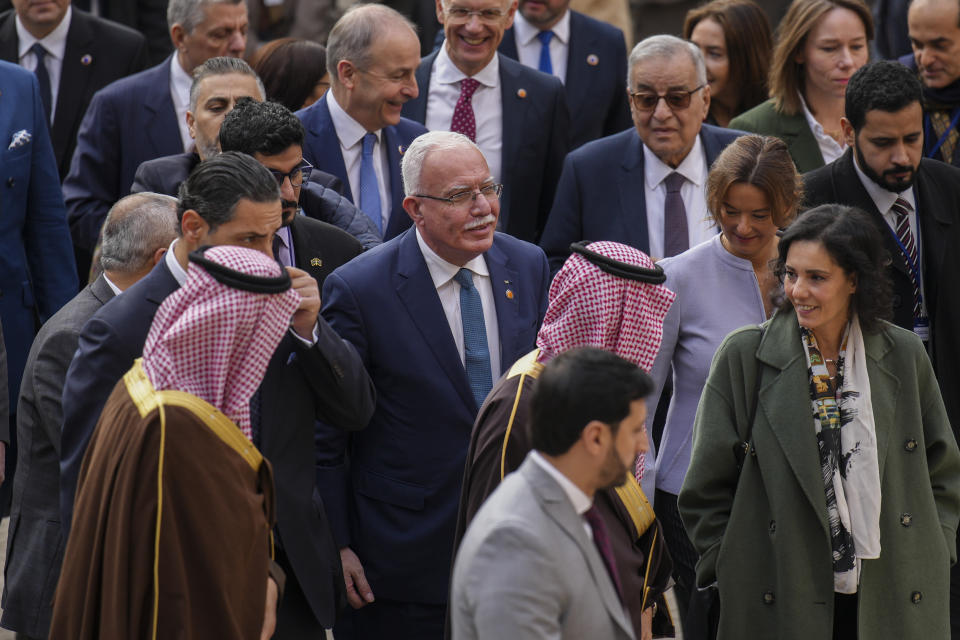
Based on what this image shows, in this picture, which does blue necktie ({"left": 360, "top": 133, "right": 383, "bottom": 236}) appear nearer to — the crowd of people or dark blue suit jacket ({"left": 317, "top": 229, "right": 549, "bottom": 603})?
the crowd of people

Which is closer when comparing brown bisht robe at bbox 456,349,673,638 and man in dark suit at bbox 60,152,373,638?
brown bisht robe at bbox 456,349,673,638

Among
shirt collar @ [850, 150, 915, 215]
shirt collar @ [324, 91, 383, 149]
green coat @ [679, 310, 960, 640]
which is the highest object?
shirt collar @ [324, 91, 383, 149]

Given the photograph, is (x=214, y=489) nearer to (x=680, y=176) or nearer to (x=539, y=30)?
(x=680, y=176)

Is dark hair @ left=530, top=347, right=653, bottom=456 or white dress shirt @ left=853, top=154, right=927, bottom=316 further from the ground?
white dress shirt @ left=853, top=154, right=927, bottom=316

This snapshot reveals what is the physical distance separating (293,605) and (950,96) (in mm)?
3732

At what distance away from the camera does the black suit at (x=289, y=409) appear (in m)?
3.87

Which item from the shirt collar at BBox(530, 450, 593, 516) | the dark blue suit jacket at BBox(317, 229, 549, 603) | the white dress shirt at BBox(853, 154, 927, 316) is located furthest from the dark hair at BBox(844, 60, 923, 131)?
the shirt collar at BBox(530, 450, 593, 516)

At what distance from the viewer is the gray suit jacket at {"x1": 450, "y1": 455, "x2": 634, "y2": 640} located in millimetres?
2877

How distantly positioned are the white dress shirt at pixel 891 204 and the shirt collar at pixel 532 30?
212 centimetres

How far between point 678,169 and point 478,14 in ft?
3.86

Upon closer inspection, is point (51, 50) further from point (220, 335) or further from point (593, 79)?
point (220, 335)

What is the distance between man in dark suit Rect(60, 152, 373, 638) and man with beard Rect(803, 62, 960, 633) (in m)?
2.20

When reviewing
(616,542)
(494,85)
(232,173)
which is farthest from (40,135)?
(616,542)

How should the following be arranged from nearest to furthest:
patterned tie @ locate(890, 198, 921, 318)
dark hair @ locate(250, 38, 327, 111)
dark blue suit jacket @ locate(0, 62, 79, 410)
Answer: patterned tie @ locate(890, 198, 921, 318) < dark blue suit jacket @ locate(0, 62, 79, 410) < dark hair @ locate(250, 38, 327, 111)
